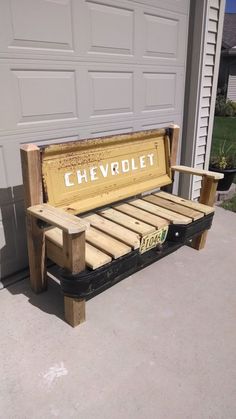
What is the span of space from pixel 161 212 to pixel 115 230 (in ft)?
1.67

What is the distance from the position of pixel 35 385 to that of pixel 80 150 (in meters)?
1.48

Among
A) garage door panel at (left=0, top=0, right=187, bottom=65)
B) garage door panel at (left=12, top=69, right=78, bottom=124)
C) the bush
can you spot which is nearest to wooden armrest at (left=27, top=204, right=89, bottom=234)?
garage door panel at (left=12, top=69, right=78, bottom=124)

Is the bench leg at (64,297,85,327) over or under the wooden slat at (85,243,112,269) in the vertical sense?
under

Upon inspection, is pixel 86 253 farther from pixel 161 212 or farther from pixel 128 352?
pixel 161 212

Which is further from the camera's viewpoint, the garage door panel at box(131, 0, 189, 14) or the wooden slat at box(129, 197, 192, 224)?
the garage door panel at box(131, 0, 189, 14)

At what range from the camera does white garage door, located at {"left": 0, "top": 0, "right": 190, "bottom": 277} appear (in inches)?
84.0

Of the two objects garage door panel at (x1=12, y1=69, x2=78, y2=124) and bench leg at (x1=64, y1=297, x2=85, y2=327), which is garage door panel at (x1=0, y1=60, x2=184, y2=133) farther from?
bench leg at (x1=64, y1=297, x2=85, y2=327)

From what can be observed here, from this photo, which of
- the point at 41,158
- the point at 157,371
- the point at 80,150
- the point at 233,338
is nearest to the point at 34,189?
the point at 41,158

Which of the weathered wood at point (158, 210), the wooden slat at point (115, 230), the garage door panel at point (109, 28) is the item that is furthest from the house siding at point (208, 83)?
the wooden slat at point (115, 230)

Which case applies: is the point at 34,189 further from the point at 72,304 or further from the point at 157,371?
the point at 157,371

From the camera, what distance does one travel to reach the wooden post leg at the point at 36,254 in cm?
215

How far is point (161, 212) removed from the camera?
103 inches

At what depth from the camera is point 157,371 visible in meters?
1.79

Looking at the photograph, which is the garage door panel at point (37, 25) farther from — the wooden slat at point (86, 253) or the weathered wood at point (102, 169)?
the wooden slat at point (86, 253)
